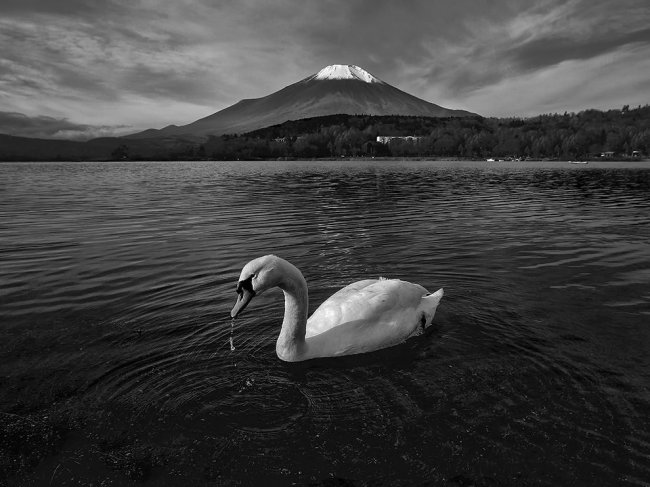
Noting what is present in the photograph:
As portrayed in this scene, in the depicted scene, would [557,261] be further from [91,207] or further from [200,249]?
[91,207]

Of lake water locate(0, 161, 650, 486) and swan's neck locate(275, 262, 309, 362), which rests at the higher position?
swan's neck locate(275, 262, 309, 362)

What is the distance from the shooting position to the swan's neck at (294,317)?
6789 millimetres

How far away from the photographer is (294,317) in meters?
6.90

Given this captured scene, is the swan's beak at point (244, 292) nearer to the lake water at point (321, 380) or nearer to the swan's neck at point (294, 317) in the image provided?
the swan's neck at point (294, 317)

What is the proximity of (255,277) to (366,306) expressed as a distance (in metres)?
2.26

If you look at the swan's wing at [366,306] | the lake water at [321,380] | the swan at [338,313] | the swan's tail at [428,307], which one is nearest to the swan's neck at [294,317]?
the swan at [338,313]

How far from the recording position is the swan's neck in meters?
6.79

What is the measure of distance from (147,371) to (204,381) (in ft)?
3.43

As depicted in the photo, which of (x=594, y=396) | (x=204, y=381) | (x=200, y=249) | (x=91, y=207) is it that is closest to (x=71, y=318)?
(x=204, y=381)

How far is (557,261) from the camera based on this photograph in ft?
47.2

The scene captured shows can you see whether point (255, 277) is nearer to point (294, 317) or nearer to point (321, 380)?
point (294, 317)

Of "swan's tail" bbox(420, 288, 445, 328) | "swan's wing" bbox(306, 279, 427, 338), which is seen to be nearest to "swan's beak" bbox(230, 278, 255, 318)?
"swan's wing" bbox(306, 279, 427, 338)

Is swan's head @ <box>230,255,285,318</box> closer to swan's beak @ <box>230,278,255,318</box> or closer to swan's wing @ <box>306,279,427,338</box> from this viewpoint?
swan's beak @ <box>230,278,255,318</box>

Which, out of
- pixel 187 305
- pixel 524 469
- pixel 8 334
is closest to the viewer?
pixel 524 469
